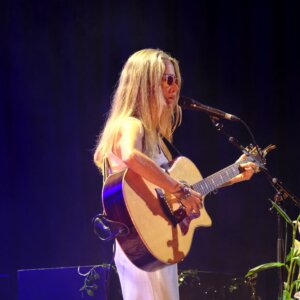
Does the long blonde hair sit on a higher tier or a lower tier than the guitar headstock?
higher

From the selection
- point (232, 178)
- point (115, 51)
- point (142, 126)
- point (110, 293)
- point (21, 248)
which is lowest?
point (110, 293)

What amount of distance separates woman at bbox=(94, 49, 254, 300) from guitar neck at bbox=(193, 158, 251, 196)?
0.23 meters

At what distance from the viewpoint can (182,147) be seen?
4.47m

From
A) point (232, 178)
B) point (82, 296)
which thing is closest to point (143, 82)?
point (232, 178)

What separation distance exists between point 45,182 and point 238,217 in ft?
5.09

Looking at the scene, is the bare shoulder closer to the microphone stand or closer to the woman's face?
the woman's face

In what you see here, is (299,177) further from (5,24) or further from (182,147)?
(5,24)

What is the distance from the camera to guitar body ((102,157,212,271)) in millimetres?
2223

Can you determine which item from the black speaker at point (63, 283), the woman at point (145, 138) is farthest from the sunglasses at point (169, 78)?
the black speaker at point (63, 283)

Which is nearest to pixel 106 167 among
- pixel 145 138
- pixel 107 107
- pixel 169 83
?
pixel 145 138

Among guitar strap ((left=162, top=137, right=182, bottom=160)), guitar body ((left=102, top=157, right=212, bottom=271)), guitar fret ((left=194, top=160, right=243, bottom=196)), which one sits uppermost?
guitar strap ((left=162, top=137, right=182, bottom=160))

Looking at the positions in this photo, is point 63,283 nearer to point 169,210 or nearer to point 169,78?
point 169,210

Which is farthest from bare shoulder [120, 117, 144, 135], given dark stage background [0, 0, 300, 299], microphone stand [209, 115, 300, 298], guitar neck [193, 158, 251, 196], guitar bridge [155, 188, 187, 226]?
dark stage background [0, 0, 300, 299]

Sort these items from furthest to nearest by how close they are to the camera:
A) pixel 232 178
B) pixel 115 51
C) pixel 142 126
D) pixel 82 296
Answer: pixel 115 51 → pixel 82 296 → pixel 232 178 → pixel 142 126
